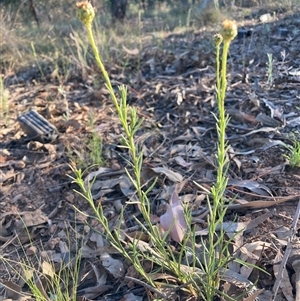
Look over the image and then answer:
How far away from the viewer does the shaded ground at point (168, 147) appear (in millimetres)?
1857

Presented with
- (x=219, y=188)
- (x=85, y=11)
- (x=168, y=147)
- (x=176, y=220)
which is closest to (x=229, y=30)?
(x=85, y=11)

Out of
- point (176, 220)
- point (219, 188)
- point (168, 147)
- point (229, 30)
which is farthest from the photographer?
point (168, 147)

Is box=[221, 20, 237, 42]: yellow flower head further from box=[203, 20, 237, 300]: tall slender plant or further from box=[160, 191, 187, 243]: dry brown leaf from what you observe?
box=[160, 191, 187, 243]: dry brown leaf

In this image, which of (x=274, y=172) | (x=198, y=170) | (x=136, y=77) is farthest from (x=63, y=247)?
(x=136, y=77)

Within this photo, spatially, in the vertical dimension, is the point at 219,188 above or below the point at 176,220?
above

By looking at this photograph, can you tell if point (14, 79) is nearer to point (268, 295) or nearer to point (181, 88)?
point (181, 88)

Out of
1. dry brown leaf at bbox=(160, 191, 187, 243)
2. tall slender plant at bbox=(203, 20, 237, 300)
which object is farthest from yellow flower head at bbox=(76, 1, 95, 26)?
dry brown leaf at bbox=(160, 191, 187, 243)

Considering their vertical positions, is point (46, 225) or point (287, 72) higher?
point (287, 72)

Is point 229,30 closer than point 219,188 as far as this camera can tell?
Yes

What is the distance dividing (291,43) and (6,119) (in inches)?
101

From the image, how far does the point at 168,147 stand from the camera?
8.20 ft

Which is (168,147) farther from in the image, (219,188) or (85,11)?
(85,11)

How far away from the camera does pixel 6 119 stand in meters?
3.21

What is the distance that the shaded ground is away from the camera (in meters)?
1.86
